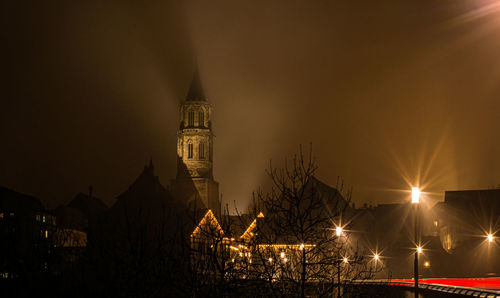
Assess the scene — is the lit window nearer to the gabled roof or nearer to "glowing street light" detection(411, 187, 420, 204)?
the gabled roof

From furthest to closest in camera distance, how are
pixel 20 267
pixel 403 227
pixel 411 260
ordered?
pixel 403 227 < pixel 411 260 < pixel 20 267

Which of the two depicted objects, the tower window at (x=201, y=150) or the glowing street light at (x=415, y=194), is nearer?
the glowing street light at (x=415, y=194)

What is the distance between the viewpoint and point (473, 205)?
2904 inches

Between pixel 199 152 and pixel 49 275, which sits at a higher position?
pixel 199 152

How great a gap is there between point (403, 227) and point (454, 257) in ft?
107

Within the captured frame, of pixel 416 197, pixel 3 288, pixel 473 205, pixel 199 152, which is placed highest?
pixel 199 152

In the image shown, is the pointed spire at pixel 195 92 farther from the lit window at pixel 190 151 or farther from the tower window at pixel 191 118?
the lit window at pixel 190 151

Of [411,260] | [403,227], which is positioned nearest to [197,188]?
[403,227]

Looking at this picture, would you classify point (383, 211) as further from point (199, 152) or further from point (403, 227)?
point (199, 152)

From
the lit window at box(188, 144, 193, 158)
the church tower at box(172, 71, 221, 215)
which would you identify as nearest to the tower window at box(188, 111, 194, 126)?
the church tower at box(172, 71, 221, 215)

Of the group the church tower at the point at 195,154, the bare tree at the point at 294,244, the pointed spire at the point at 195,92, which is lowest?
the bare tree at the point at 294,244

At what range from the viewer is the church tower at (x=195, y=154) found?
335 ft

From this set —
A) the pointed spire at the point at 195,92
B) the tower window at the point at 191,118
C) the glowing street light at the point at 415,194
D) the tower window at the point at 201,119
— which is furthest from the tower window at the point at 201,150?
the glowing street light at the point at 415,194

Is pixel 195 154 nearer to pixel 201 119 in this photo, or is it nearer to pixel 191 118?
pixel 201 119
